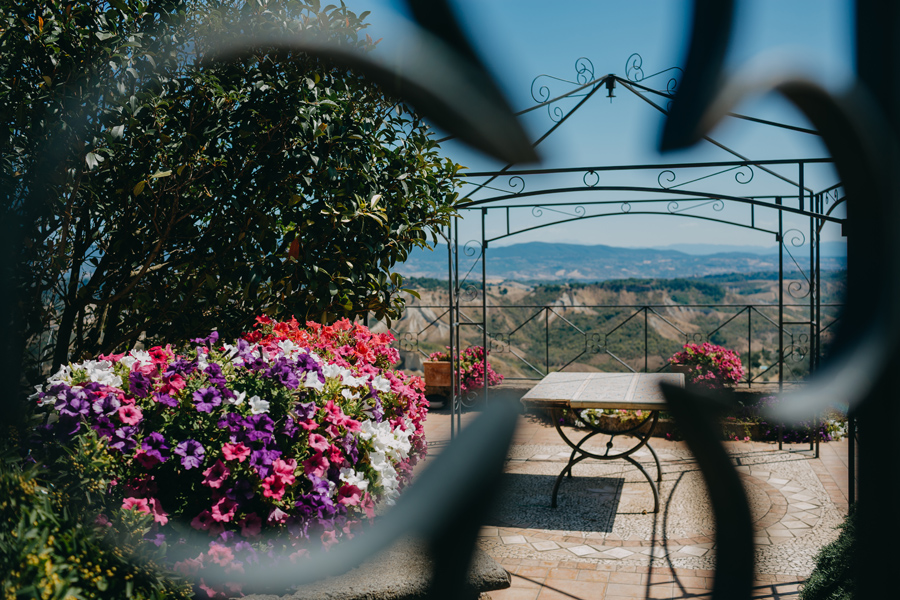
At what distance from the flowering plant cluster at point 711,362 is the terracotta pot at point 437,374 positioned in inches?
101

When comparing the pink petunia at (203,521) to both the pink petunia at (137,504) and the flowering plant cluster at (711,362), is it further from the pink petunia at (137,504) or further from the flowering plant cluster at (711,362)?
the flowering plant cluster at (711,362)

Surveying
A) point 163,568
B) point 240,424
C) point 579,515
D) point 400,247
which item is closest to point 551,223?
point 579,515

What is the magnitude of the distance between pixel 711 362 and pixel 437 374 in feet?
10.2

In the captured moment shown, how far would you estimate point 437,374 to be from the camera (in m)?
7.55

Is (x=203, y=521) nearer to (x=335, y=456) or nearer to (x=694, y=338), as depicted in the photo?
(x=335, y=456)

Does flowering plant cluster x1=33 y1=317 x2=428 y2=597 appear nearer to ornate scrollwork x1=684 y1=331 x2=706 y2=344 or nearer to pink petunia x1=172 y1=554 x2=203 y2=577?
pink petunia x1=172 y1=554 x2=203 y2=577

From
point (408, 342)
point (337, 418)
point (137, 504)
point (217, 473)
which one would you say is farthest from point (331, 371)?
point (408, 342)

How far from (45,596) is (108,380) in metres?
1.23

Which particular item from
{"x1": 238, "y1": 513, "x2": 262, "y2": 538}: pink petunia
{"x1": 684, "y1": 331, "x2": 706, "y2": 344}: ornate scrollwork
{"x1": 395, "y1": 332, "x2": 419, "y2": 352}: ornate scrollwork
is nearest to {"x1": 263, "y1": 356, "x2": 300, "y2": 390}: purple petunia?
{"x1": 238, "y1": 513, "x2": 262, "y2": 538}: pink petunia

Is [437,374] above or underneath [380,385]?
underneath

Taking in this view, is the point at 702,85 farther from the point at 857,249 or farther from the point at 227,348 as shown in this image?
the point at 227,348

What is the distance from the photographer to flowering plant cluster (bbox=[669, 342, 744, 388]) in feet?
21.6

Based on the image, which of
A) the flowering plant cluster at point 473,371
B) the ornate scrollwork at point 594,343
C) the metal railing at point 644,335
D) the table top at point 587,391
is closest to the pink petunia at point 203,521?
the table top at point 587,391

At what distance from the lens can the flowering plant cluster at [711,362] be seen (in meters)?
6.60
